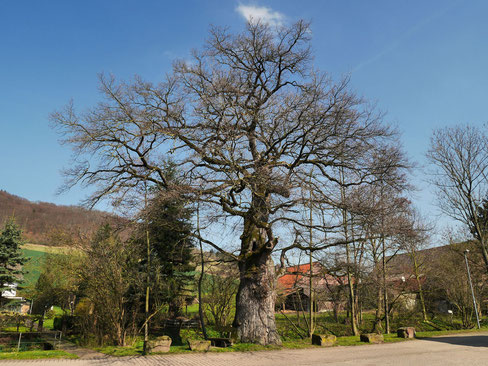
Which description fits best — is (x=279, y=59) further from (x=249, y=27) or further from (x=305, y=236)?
(x=305, y=236)

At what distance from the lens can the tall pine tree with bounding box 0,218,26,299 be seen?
22.0 meters

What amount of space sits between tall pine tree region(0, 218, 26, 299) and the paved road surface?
1598 centimetres

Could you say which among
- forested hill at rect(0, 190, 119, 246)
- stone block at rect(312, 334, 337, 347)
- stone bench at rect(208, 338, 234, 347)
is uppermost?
forested hill at rect(0, 190, 119, 246)

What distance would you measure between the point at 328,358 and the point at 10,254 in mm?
22389

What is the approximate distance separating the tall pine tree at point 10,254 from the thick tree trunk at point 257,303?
16965 millimetres

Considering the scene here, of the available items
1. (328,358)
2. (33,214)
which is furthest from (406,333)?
(33,214)

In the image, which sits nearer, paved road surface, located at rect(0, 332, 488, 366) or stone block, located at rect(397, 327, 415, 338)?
paved road surface, located at rect(0, 332, 488, 366)

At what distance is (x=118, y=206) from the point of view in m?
12.6

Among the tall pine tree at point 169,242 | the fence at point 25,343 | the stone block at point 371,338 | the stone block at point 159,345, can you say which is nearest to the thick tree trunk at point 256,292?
the tall pine tree at point 169,242

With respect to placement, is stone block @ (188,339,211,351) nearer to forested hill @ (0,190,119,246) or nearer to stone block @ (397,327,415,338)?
stone block @ (397,327,415,338)

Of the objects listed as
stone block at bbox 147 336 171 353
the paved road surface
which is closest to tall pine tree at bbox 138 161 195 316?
stone block at bbox 147 336 171 353

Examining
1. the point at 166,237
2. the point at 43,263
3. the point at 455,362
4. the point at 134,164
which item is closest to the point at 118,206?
the point at 134,164

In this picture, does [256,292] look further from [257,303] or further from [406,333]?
[406,333]

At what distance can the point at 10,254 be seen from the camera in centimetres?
2248
